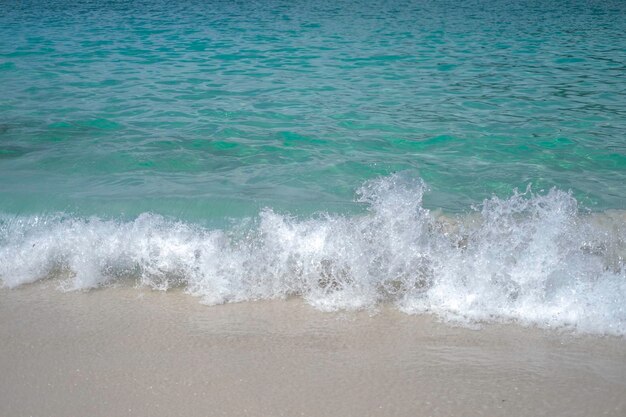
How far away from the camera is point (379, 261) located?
4.79 m

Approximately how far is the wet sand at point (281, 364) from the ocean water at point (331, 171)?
0.88 ft

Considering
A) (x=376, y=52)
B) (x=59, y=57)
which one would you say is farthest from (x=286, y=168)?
(x=59, y=57)

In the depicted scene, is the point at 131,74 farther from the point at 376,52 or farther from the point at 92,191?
the point at 92,191

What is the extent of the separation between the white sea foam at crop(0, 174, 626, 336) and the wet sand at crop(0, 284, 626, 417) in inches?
8.9

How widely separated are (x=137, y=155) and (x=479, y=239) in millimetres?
4209

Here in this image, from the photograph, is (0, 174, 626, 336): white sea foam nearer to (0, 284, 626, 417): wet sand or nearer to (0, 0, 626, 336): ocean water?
(0, 0, 626, 336): ocean water

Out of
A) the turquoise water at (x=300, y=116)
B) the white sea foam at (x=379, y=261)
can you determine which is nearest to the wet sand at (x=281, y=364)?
the white sea foam at (x=379, y=261)

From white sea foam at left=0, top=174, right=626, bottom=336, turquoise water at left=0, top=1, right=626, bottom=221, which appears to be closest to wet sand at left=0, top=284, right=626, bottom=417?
white sea foam at left=0, top=174, right=626, bottom=336

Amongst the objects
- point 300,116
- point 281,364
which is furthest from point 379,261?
point 300,116

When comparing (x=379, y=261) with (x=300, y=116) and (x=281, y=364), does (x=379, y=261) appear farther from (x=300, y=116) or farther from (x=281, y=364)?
(x=300, y=116)

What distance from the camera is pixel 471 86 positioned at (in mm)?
10398

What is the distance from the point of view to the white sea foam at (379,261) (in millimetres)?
4309

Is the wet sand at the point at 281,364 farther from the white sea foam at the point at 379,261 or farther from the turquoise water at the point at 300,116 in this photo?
the turquoise water at the point at 300,116

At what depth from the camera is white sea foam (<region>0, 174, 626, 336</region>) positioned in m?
4.31
